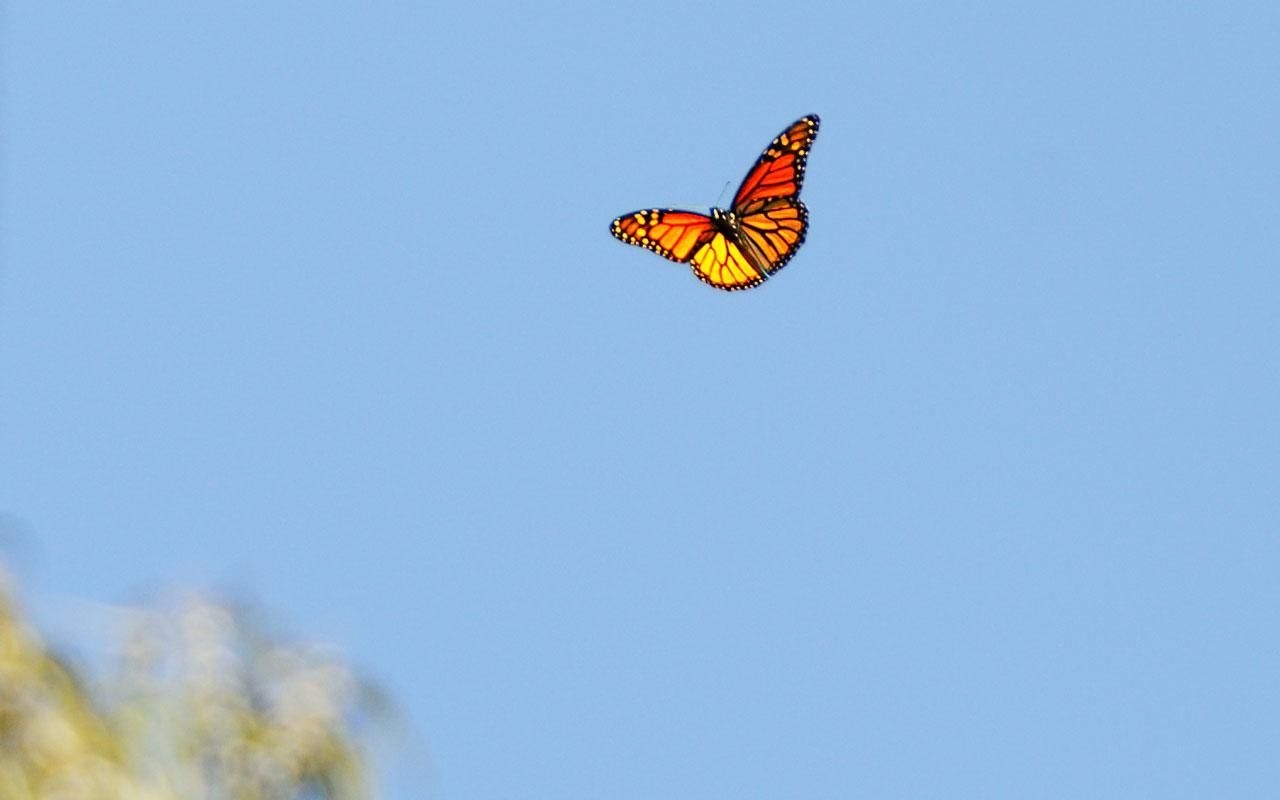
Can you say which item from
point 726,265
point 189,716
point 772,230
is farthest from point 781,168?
point 189,716

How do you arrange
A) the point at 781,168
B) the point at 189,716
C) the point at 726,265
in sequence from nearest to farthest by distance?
the point at 189,716, the point at 781,168, the point at 726,265

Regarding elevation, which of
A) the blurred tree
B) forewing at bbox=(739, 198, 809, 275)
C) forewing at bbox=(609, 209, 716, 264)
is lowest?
the blurred tree

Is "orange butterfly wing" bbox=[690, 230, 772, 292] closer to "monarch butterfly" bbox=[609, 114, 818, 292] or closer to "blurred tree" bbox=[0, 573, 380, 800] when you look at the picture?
"monarch butterfly" bbox=[609, 114, 818, 292]

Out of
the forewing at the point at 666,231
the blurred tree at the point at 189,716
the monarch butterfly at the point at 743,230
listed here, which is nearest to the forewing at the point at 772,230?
the monarch butterfly at the point at 743,230

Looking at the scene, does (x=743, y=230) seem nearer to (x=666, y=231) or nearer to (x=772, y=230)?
(x=772, y=230)

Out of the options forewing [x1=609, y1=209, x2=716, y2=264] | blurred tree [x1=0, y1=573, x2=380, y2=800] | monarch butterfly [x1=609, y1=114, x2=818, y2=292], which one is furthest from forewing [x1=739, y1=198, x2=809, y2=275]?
blurred tree [x1=0, y1=573, x2=380, y2=800]

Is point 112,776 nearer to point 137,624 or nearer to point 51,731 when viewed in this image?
point 51,731
